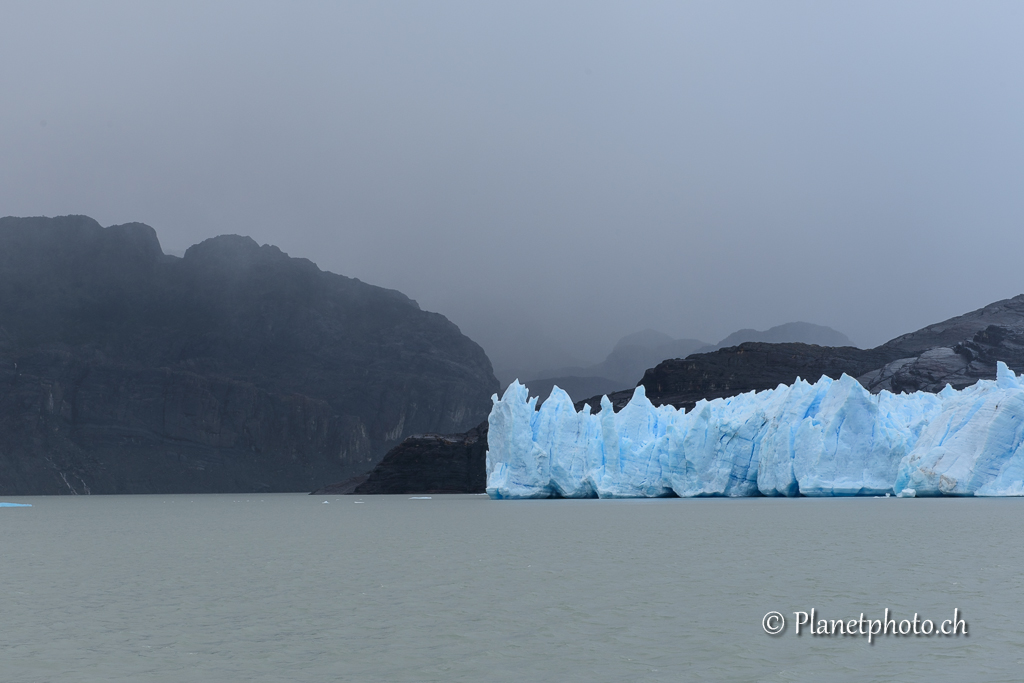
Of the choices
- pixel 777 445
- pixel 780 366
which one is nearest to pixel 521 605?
pixel 777 445

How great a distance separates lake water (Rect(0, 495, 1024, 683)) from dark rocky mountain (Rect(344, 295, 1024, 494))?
73.8 m

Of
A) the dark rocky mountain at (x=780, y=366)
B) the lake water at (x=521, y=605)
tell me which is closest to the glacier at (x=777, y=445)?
the lake water at (x=521, y=605)

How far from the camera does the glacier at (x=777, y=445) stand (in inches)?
1714

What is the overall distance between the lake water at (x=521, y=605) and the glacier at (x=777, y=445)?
17600mm

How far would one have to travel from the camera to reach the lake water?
1000 centimetres

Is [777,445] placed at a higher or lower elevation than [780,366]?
lower

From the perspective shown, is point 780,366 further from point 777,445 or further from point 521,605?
point 521,605

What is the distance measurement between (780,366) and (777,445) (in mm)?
69373

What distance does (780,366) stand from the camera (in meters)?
116

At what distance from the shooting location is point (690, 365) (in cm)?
11950

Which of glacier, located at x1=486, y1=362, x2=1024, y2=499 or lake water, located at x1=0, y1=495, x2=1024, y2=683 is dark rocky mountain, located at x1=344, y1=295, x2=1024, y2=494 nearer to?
glacier, located at x1=486, y1=362, x2=1024, y2=499

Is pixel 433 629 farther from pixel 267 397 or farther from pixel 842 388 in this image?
pixel 267 397

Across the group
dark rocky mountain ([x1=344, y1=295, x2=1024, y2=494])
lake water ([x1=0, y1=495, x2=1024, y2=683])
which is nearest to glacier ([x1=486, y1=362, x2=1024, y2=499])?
lake water ([x1=0, y1=495, x2=1024, y2=683])

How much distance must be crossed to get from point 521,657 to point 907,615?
586 centimetres
